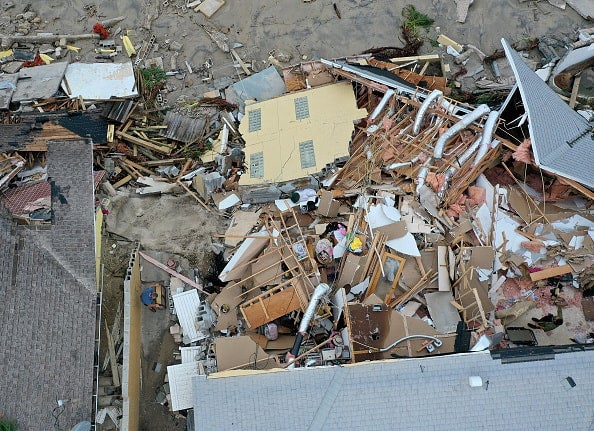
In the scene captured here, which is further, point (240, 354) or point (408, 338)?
point (240, 354)

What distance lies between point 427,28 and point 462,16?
1.35m

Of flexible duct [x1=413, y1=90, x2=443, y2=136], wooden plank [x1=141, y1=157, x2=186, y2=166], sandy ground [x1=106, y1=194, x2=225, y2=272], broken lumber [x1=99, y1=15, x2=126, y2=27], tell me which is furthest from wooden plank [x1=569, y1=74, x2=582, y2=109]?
broken lumber [x1=99, y1=15, x2=126, y2=27]

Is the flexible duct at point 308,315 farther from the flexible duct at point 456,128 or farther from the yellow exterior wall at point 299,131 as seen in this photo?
the flexible duct at point 456,128

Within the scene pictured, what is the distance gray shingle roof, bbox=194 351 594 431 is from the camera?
31.9ft

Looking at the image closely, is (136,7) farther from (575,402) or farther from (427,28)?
(575,402)

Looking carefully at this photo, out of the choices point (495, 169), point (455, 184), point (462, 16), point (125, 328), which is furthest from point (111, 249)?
point (462, 16)

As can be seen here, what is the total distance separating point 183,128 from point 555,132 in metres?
11.0

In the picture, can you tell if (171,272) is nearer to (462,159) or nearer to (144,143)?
(144,143)

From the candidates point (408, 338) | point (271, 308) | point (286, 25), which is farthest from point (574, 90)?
point (271, 308)

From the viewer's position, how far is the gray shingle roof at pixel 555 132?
42.0 ft

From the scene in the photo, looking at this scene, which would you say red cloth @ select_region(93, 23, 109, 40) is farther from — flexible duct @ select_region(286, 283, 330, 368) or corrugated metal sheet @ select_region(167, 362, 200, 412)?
flexible duct @ select_region(286, 283, 330, 368)

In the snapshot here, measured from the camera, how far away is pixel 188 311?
1372 centimetres

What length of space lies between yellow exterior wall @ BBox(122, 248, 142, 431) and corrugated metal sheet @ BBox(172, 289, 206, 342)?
103 cm

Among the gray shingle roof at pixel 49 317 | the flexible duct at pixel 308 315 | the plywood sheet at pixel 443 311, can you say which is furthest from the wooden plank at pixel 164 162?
the plywood sheet at pixel 443 311
